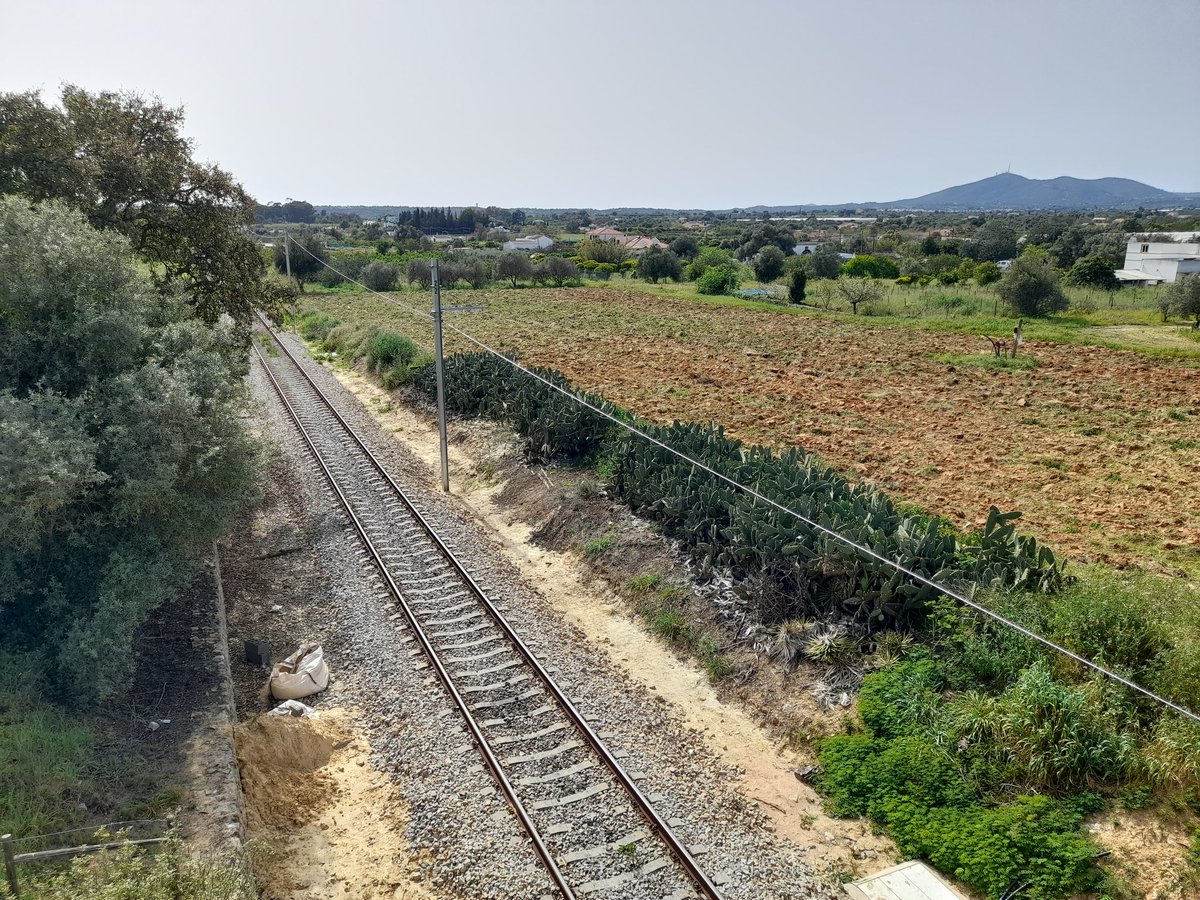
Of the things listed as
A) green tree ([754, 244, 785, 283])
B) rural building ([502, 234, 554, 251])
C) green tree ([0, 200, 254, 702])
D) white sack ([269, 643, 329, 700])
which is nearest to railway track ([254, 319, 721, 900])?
white sack ([269, 643, 329, 700])

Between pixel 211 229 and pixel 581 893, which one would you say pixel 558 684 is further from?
pixel 211 229

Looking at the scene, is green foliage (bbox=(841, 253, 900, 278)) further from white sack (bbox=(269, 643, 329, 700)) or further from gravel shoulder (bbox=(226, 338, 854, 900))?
white sack (bbox=(269, 643, 329, 700))

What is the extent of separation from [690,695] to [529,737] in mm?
2358

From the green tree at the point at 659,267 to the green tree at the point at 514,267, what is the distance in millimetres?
10173

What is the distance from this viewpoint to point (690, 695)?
10.8 metres

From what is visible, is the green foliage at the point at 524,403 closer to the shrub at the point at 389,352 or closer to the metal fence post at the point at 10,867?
the shrub at the point at 389,352

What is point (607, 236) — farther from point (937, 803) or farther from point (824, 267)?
point (937, 803)

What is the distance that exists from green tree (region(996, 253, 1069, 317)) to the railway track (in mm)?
36497


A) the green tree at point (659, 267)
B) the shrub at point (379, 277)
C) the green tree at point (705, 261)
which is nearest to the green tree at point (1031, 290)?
the green tree at point (705, 261)

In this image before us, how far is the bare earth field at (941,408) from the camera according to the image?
15586mm

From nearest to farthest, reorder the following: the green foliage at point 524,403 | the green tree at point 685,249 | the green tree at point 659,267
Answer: the green foliage at point 524,403 < the green tree at point 659,267 < the green tree at point 685,249

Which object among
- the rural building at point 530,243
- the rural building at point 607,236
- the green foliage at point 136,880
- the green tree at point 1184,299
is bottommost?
the green foliage at point 136,880

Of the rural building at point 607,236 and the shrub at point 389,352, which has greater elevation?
the rural building at point 607,236

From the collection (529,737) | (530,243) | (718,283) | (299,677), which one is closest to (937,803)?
(529,737)
